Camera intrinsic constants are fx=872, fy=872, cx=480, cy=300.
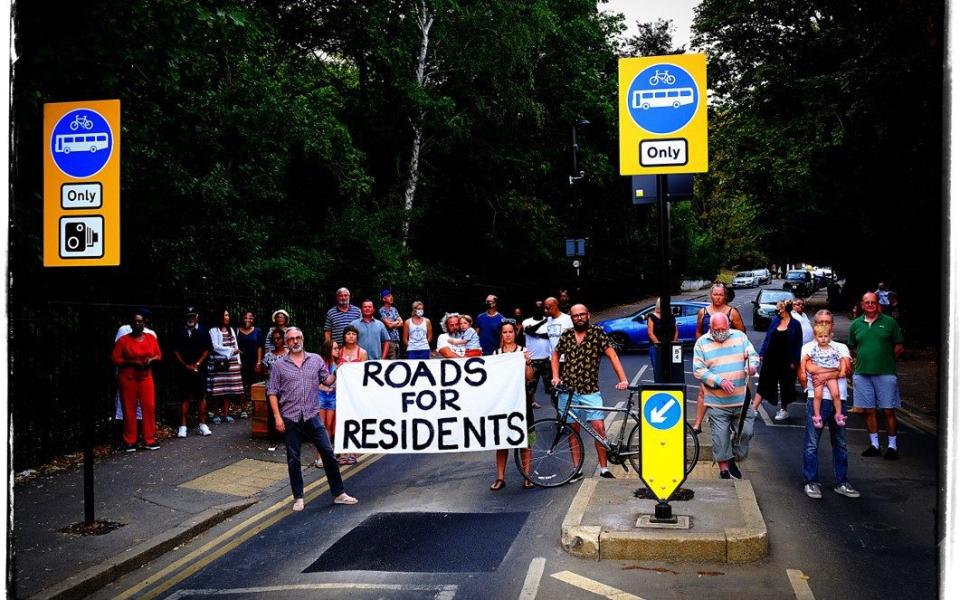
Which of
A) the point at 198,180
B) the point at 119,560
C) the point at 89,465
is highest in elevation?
the point at 198,180

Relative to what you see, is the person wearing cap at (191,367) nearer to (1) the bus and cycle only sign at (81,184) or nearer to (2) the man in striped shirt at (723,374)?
(1) the bus and cycle only sign at (81,184)

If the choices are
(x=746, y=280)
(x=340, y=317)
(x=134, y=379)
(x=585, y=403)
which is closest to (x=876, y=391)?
(x=585, y=403)

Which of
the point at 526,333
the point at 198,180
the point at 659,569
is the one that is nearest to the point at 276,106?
the point at 198,180

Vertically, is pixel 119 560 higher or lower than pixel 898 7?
lower

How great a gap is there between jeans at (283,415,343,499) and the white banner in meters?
0.15

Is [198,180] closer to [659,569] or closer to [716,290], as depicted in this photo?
[716,290]

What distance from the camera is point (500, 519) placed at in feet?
25.9

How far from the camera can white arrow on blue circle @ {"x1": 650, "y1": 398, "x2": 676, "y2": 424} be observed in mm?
7094

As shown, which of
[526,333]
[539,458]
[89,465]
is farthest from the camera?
[526,333]

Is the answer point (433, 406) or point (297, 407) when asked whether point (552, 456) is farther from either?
point (297, 407)

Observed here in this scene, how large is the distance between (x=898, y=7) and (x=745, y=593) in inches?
404

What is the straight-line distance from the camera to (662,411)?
711 cm

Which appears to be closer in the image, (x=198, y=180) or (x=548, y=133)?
(x=198, y=180)

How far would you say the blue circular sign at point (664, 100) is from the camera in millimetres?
6938
